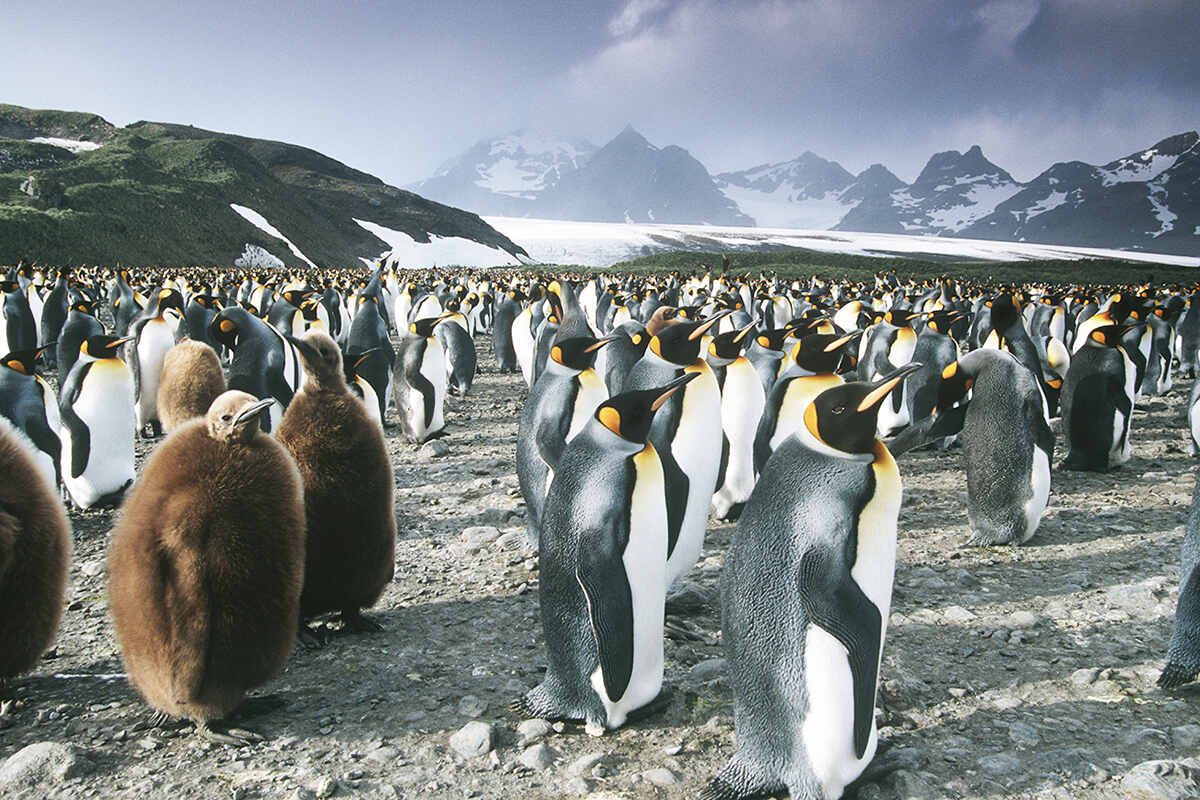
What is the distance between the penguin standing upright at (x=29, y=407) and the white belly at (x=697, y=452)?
12.1ft

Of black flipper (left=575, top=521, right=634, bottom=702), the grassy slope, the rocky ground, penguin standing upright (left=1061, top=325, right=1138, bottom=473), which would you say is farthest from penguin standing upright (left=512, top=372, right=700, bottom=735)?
the grassy slope

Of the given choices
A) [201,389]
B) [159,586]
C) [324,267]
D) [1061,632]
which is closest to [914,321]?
[1061,632]

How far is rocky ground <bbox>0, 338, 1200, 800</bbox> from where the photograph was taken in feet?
7.79

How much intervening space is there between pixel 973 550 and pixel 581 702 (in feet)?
9.48

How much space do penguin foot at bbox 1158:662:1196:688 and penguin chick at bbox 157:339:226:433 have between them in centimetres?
514

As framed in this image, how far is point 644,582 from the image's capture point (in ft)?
8.84

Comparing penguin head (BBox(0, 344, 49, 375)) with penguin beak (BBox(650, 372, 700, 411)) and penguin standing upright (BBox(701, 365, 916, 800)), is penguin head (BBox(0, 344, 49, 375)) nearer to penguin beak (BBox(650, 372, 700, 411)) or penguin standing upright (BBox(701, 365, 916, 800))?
penguin beak (BBox(650, 372, 700, 411))

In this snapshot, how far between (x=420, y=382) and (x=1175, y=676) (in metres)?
6.07

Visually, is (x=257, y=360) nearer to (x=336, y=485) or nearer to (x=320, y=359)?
(x=320, y=359)

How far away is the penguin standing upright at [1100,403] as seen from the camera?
19.6 feet

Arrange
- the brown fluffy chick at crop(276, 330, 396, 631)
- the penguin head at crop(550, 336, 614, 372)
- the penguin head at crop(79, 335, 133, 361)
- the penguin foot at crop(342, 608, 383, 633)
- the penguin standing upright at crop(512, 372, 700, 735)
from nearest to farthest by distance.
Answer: the penguin standing upright at crop(512, 372, 700, 735)
the brown fluffy chick at crop(276, 330, 396, 631)
the penguin foot at crop(342, 608, 383, 633)
the penguin head at crop(550, 336, 614, 372)
the penguin head at crop(79, 335, 133, 361)

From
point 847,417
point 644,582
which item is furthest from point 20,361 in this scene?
point 847,417

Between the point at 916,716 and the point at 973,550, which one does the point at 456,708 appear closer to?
Answer: the point at 916,716

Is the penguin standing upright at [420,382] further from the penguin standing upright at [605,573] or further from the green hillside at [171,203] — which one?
the green hillside at [171,203]
